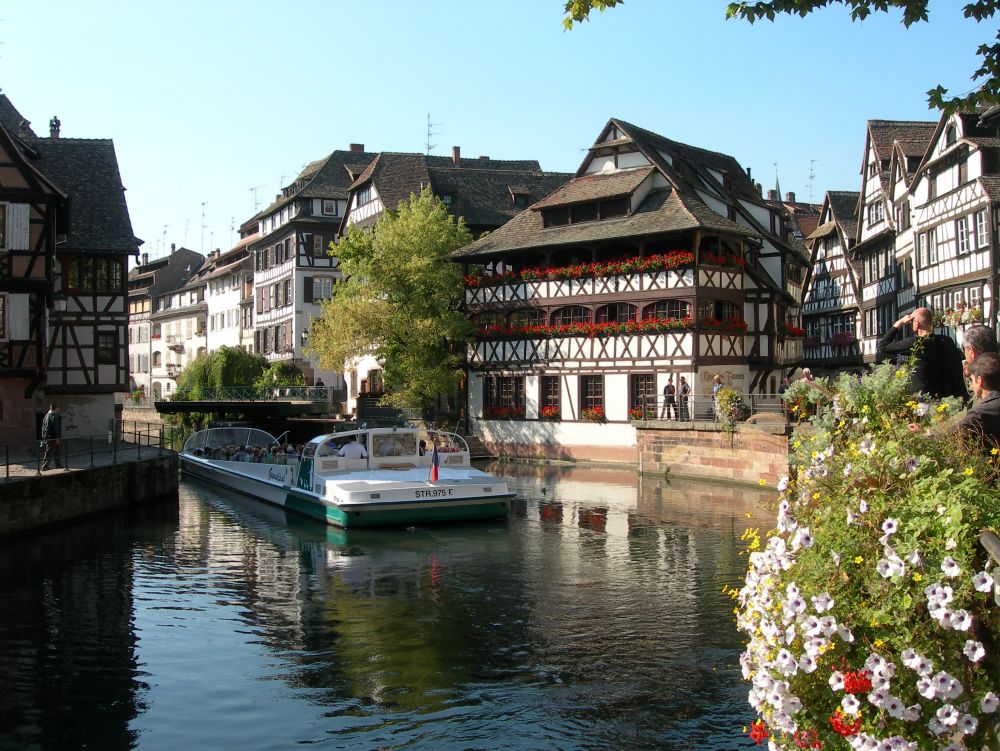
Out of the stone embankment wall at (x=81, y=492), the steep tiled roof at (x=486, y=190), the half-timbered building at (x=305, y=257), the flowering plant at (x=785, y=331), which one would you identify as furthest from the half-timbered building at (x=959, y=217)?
the half-timbered building at (x=305, y=257)

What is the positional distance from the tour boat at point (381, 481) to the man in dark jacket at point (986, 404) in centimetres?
1701

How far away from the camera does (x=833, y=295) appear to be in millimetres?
54812

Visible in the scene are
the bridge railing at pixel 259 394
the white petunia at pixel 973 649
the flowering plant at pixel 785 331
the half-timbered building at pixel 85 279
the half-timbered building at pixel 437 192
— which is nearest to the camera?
the white petunia at pixel 973 649

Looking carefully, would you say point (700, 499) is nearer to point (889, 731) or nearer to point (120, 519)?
point (120, 519)

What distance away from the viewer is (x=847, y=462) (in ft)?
16.8

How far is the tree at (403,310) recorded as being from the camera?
43000mm

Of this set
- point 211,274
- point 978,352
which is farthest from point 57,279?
point 211,274

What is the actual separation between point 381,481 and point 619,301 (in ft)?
58.7

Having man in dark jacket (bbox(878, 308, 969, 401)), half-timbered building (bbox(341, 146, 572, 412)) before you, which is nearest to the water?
man in dark jacket (bbox(878, 308, 969, 401))

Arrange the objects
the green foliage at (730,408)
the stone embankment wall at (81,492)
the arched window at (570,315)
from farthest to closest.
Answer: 1. the arched window at (570,315)
2. the green foliage at (730,408)
3. the stone embankment wall at (81,492)

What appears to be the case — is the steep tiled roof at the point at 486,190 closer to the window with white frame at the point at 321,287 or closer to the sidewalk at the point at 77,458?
the window with white frame at the point at 321,287

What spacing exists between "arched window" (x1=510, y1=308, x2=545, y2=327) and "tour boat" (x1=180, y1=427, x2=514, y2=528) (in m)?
14.5

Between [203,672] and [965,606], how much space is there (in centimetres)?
947

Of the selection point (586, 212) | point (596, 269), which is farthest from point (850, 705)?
point (586, 212)
